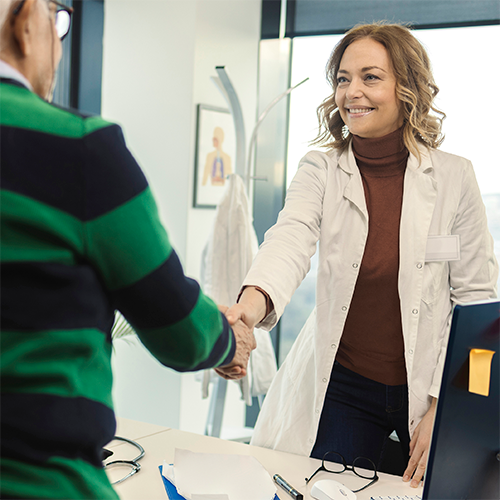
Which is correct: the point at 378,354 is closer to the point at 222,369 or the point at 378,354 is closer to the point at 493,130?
the point at 222,369

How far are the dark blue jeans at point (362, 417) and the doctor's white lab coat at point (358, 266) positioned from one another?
4 cm

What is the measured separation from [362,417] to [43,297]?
1157 mm

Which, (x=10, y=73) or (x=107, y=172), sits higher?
(x=10, y=73)

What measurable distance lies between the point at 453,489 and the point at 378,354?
0.70 m

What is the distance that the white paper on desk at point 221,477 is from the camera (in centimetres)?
117

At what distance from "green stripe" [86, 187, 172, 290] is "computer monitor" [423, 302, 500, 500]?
469 millimetres

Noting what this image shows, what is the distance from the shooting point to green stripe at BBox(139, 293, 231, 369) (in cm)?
73

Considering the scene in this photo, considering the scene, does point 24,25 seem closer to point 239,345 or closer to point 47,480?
point 47,480

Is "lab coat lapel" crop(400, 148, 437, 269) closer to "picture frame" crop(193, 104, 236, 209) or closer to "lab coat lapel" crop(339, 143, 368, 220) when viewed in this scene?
"lab coat lapel" crop(339, 143, 368, 220)

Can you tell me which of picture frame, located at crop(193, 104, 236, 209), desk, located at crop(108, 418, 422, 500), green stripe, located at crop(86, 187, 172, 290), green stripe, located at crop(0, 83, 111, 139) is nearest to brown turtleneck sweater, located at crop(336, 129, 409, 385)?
desk, located at crop(108, 418, 422, 500)

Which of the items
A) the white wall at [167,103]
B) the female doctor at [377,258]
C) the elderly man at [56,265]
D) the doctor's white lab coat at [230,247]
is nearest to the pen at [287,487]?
the female doctor at [377,258]

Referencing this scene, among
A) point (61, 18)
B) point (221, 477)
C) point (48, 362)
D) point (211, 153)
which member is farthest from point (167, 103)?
point (48, 362)

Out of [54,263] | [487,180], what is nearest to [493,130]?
[487,180]

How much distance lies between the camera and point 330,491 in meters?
1.19
